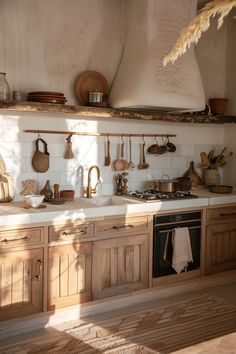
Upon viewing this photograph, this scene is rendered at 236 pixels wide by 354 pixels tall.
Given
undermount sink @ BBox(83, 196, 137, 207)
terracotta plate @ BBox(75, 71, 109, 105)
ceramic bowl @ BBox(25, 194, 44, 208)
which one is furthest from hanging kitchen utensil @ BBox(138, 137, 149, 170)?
ceramic bowl @ BBox(25, 194, 44, 208)

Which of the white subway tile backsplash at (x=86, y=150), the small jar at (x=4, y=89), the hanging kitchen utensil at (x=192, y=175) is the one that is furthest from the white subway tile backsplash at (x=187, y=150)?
the small jar at (x=4, y=89)

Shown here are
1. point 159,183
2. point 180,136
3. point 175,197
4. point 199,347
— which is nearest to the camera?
point 199,347

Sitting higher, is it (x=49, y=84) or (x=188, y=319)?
(x=49, y=84)

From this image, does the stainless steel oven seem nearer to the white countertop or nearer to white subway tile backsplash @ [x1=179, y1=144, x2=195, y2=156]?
the white countertop

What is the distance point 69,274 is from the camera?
3.12m

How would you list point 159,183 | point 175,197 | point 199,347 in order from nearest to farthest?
point 199,347 → point 175,197 → point 159,183

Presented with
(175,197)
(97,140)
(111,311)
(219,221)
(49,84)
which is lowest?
(111,311)

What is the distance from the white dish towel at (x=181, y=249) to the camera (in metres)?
3.63

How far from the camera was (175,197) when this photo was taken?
380 centimetres

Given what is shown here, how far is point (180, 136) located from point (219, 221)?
110 centimetres

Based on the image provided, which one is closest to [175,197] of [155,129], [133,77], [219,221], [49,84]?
[219,221]

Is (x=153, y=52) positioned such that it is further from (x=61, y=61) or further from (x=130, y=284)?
(x=130, y=284)

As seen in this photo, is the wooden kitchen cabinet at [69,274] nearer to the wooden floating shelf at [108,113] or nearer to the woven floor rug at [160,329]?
the woven floor rug at [160,329]

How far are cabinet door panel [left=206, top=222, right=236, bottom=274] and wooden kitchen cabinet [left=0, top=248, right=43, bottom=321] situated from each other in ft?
5.86
